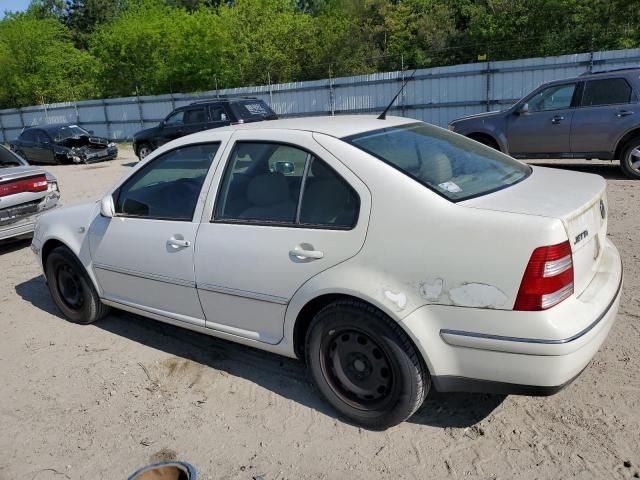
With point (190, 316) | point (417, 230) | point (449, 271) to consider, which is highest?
point (417, 230)

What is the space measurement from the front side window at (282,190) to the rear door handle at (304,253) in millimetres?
154

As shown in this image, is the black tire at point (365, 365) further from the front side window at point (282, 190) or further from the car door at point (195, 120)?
the car door at point (195, 120)

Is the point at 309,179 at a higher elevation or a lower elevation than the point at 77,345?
higher

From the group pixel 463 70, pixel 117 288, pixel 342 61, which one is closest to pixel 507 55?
pixel 463 70

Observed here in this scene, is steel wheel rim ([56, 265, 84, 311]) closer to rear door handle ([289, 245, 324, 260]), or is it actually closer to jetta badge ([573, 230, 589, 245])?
rear door handle ([289, 245, 324, 260])

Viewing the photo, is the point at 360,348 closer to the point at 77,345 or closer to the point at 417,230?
the point at 417,230

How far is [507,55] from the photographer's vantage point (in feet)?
77.6

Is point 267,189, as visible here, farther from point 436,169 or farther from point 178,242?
point 436,169

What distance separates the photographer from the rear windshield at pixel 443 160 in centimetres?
288

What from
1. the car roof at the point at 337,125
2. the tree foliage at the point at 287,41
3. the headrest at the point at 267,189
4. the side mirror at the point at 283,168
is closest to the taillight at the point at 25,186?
the car roof at the point at 337,125

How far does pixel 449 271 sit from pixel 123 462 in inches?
79.5

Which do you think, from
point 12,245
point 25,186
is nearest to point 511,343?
point 25,186

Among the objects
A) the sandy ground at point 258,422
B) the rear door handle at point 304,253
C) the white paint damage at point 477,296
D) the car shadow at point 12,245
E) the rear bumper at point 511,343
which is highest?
the rear door handle at point 304,253

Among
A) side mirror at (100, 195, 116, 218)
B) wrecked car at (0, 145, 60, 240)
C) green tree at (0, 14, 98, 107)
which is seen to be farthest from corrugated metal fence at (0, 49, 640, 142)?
side mirror at (100, 195, 116, 218)
